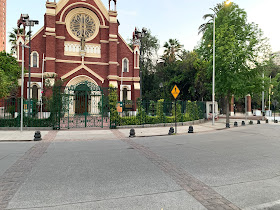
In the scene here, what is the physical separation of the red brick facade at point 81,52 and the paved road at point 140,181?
2235 cm

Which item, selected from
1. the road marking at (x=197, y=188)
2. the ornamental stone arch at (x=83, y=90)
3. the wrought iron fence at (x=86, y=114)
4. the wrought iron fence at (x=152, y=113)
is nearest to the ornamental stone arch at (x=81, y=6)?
the ornamental stone arch at (x=83, y=90)

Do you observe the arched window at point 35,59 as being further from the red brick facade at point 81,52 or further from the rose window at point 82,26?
the rose window at point 82,26

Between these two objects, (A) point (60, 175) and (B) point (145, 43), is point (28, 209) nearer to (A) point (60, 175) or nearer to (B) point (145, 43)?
(A) point (60, 175)

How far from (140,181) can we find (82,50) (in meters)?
27.6

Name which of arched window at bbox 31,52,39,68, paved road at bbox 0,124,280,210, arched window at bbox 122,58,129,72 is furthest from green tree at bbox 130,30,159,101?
paved road at bbox 0,124,280,210

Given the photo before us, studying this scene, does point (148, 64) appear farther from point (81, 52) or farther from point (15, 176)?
point (15, 176)

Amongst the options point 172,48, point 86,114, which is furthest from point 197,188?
point 172,48

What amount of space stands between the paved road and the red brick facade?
22.4 m

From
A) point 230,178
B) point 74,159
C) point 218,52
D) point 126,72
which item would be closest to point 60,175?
point 74,159

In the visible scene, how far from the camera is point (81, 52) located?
2938 centimetres

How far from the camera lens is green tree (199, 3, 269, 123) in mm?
20750

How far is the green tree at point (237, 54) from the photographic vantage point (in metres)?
20.8

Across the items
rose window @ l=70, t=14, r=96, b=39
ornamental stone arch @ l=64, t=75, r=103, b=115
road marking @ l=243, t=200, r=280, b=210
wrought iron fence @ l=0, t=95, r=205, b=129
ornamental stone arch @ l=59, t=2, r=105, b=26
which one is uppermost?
ornamental stone arch @ l=59, t=2, r=105, b=26

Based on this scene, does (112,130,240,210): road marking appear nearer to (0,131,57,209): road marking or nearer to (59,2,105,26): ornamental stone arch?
(0,131,57,209): road marking
